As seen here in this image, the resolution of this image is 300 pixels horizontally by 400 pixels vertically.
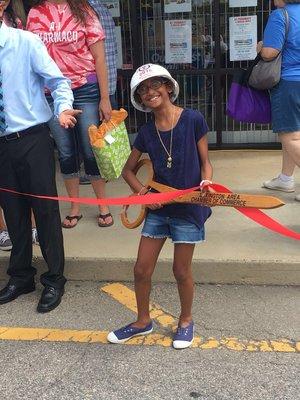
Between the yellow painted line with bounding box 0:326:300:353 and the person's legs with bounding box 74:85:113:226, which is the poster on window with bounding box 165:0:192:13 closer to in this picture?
the person's legs with bounding box 74:85:113:226

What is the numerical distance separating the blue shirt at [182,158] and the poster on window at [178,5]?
329cm

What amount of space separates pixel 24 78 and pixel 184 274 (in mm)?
1435

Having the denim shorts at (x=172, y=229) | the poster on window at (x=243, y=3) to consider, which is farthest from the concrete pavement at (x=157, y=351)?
the poster on window at (x=243, y=3)

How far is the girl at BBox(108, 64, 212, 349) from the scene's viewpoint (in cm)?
277

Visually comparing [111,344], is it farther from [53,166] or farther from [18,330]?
[53,166]

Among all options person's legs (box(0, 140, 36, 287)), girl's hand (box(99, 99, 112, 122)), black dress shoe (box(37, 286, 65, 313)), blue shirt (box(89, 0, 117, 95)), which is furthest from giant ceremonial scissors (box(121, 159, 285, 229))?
blue shirt (box(89, 0, 117, 95))

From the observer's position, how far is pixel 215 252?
149 inches

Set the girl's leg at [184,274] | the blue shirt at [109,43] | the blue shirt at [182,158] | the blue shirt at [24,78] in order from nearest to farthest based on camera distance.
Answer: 1. the blue shirt at [182,158]
2. the girl's leg at [184,274]
3. the blue shirt at [24,78]
4. the blue shirt at [109,43]

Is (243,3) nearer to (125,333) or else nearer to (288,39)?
(288,39)

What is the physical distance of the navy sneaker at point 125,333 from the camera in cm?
307

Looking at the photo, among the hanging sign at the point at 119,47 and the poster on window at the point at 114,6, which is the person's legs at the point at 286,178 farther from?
the poster on window at the point at 114,6

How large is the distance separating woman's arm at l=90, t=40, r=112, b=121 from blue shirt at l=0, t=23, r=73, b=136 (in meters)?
0.74

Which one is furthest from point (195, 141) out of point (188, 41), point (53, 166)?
point (188, 41)

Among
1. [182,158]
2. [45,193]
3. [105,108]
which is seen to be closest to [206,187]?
[182,158]
